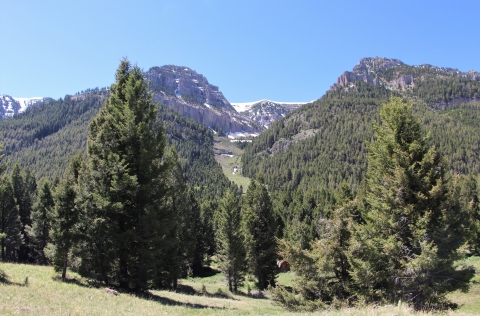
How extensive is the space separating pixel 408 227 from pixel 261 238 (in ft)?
81.9

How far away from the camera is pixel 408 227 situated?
1413 cm

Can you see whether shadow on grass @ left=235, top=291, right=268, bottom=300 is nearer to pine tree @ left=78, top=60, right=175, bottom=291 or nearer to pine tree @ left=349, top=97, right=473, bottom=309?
pine tree @ left=349, top=97, right=473, bottom=309

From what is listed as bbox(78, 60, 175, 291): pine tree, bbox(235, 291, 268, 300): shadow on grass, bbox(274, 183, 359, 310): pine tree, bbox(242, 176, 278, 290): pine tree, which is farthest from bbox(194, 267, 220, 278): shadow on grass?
bbox(78, 60, 175, 291): pine tree

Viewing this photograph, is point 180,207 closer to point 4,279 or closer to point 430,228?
point 4,279

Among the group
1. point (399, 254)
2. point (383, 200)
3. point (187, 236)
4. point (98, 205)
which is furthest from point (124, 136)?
point (187, 236)

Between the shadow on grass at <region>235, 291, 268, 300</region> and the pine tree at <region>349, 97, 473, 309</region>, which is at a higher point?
the pine tree at <region>349, 97, 473, 309</region>

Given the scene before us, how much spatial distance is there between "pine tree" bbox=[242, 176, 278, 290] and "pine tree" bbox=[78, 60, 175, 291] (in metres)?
21.8

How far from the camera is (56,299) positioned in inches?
446

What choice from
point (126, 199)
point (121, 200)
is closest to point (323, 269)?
point (126, 199)

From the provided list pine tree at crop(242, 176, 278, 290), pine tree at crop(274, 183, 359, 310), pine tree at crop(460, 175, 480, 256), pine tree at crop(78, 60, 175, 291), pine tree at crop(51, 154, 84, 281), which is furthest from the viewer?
pine tree at crop(242, 176, 278, 290)

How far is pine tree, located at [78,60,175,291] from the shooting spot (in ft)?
50.4

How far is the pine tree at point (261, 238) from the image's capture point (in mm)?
36688

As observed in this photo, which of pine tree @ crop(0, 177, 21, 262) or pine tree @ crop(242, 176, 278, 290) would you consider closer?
pine tree @ crop(242, 176, 278, 290)

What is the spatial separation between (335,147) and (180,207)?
166369 mm
